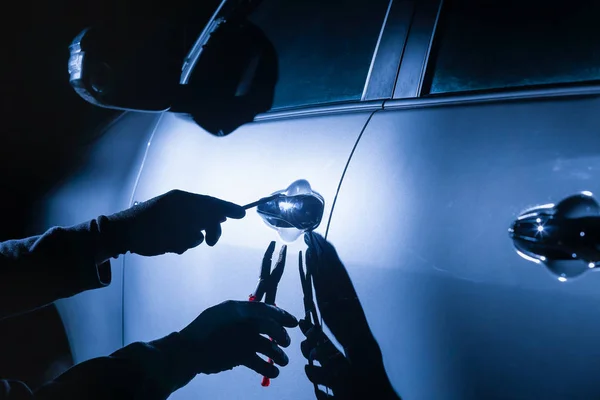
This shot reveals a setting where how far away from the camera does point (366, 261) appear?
101cm

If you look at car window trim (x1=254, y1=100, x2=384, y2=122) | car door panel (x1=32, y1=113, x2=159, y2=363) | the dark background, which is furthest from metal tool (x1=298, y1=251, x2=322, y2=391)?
the dark background

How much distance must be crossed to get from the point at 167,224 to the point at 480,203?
2.50 ft

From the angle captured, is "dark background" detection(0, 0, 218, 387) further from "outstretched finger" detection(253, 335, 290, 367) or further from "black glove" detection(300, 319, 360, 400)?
"black glove" detection(300, 319, 360, 400)

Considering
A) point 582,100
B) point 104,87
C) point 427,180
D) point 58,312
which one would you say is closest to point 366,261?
point 427,180

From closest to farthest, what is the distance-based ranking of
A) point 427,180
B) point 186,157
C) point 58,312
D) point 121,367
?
point 427,180 < point 121,367 < point 186,157 < point 58,312

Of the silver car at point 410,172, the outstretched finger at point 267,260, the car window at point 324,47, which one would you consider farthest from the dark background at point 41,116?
the outstretched finger at point 267,260

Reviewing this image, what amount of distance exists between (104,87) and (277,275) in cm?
87

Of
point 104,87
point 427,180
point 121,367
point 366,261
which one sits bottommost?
point 121,367

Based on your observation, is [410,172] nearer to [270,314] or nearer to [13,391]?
[270,314]

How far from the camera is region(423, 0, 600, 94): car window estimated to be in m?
0.97

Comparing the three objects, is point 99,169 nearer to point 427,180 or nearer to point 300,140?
point 300,140

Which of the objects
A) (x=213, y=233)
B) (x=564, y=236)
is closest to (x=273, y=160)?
(x=213, y=233)

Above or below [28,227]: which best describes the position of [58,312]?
Result: below

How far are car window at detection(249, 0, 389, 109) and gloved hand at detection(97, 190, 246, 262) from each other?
0.38 meters
